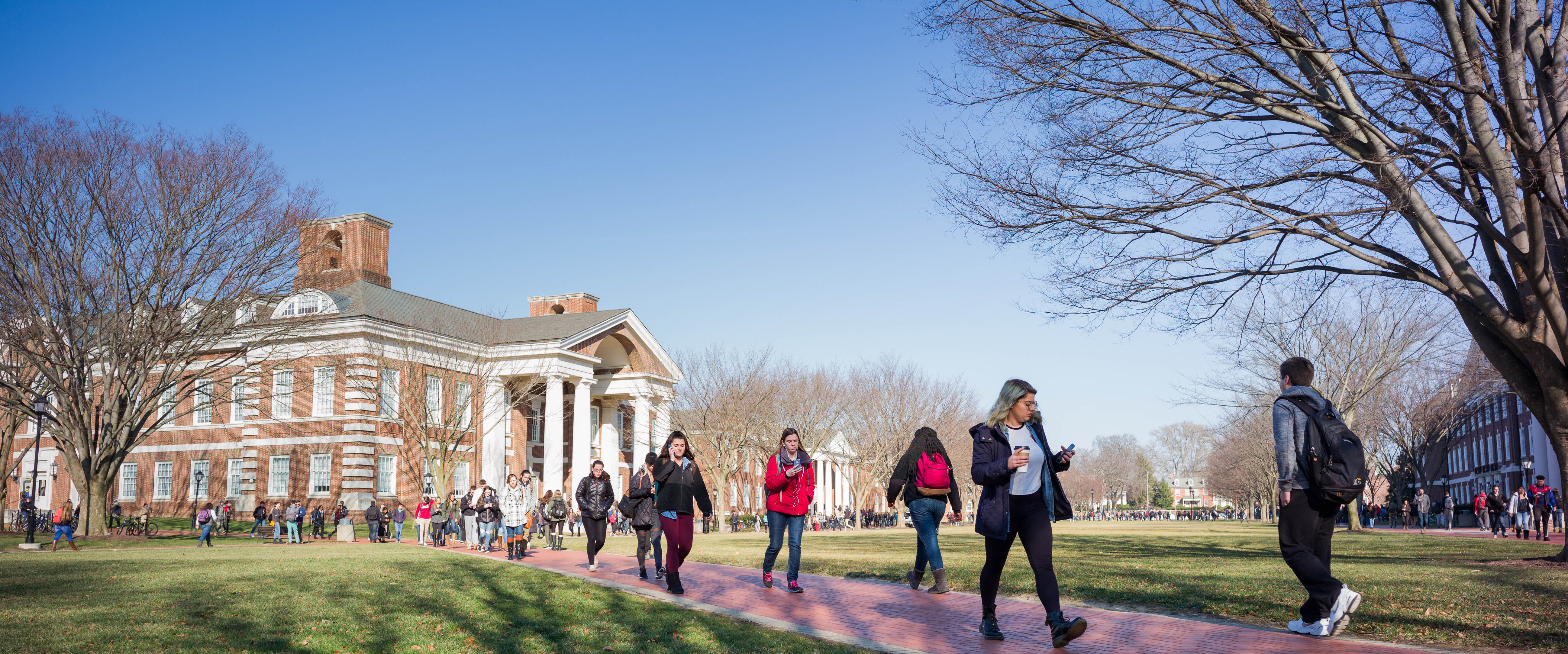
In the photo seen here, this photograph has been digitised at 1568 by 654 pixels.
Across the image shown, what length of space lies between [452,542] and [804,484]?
21878 millimetres

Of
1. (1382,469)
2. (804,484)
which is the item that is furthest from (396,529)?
(1382,469)

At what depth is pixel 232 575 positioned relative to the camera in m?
13.6

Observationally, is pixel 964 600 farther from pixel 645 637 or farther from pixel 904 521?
pixel 904 521

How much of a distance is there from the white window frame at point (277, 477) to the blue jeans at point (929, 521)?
137ft

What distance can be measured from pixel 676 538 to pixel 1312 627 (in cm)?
627

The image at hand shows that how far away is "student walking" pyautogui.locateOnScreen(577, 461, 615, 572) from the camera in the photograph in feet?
48.2

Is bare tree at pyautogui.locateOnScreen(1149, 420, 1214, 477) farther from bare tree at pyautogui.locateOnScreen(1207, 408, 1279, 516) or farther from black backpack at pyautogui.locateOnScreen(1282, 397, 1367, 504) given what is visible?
black backpack at pyautogui.locateOnScreen(1282, 397, 1367, 504)

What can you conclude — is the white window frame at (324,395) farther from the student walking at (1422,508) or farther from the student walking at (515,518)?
the student walking at (1422,508)

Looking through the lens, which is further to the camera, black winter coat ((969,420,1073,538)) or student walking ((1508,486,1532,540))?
student walking ((1508,486,1532,540))

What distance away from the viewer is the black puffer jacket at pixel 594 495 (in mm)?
14672

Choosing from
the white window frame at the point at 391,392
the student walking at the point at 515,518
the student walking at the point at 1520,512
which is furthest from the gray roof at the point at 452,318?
the student walking at the point at 1520,512

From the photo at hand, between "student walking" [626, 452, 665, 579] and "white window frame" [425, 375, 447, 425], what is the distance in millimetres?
28845

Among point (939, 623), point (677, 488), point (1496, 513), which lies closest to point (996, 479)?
point (939, 623)

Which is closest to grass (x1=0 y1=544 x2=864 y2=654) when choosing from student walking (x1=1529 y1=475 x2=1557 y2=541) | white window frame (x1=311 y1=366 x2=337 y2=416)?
student walking (x1=1529 y1=475 x2=1557 y2=541)
